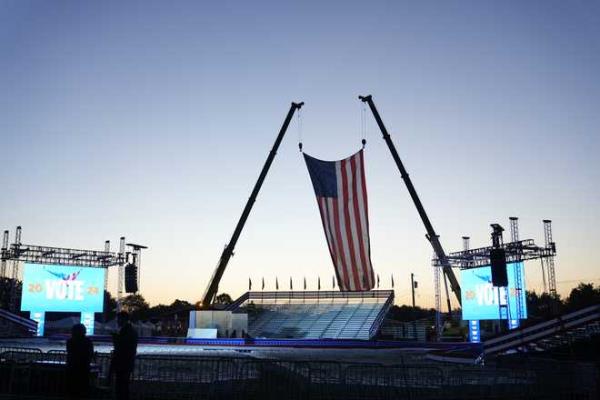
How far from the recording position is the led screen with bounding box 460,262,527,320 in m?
46.4

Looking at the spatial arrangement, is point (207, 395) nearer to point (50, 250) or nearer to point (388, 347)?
point (388, 347)

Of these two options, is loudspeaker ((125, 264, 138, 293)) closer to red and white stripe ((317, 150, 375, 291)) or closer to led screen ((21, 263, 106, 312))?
led screen ((21, 263, 106, 312))

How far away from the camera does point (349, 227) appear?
35312 mm

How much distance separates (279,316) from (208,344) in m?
29.4

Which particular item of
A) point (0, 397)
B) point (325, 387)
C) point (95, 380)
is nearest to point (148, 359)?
point (95, 380)

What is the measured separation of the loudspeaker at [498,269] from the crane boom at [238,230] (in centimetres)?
2761

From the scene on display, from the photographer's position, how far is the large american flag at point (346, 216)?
1348 inches

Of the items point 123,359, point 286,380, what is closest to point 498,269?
point 286,380

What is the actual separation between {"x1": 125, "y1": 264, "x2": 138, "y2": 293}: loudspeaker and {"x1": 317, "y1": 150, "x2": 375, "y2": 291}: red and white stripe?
1786 centimetres

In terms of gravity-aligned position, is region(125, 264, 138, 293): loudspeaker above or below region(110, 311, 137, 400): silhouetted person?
above

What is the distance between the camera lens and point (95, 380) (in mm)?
13305

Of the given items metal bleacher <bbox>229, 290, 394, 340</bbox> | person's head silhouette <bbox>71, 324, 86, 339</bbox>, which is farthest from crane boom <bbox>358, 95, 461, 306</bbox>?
person's head silhouette <bbox>71, 324, 86, 339</bbox>

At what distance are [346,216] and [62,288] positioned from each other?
98.9ft

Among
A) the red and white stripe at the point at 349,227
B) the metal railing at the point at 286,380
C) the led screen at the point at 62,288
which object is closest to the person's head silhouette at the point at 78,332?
the metal railing at the point at 286,380
